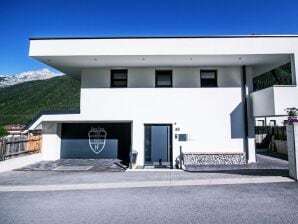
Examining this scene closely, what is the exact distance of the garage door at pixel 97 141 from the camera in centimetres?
1548

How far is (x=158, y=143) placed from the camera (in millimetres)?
13648

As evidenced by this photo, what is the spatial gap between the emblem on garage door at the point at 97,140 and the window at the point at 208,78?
24.5 feet

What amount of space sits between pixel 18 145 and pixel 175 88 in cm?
1023

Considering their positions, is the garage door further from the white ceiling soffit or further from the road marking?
the road marking

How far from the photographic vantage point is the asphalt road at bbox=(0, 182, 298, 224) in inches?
204

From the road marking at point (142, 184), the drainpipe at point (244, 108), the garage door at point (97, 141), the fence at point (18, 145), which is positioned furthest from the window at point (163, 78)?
the fence at point (18, 145)

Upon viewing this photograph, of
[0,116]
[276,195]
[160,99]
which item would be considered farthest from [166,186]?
[0,116]

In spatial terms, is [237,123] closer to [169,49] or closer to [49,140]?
[169,49]

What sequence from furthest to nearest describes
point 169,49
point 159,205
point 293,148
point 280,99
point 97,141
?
point 97,141 < point 169,49 < point 280,99 < point 293,148 < point 159,205

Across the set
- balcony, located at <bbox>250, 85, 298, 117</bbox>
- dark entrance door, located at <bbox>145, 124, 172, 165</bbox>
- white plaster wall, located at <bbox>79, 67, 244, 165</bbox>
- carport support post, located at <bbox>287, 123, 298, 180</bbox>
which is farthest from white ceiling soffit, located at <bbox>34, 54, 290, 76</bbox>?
carport support post, located at <bbox>287, 123, 298, 180</bbox>

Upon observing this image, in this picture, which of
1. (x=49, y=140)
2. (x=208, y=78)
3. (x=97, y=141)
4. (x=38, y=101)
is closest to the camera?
(x=208, y=78)

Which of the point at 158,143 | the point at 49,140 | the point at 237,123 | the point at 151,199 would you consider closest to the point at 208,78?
the point at 237,123

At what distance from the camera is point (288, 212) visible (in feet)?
17.7

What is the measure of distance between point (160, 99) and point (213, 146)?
428 cm
